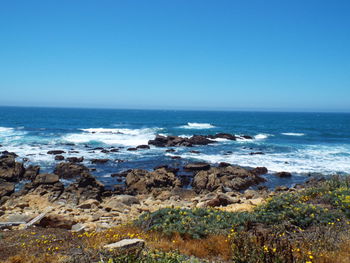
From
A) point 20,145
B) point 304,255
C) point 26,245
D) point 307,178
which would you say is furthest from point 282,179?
point 20,145

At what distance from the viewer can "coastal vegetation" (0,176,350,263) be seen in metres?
4.64

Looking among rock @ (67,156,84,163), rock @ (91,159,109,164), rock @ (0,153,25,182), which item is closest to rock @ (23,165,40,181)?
rock @ (0,153,25,182)

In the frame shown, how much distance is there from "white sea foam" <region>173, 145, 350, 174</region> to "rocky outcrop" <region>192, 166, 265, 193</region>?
340 centimetres

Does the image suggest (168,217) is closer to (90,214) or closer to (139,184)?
(90,214)

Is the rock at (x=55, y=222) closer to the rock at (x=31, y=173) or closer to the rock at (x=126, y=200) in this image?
the rock at (x=126, y=200)

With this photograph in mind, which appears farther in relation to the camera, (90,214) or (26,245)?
(90,214)

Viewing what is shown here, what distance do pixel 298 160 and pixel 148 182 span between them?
15.6 metres

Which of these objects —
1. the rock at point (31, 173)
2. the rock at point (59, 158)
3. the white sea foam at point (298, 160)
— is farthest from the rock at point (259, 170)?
the rock at point (59, 158)

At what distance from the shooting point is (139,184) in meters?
18.6

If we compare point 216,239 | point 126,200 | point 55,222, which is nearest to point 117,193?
point 126,200

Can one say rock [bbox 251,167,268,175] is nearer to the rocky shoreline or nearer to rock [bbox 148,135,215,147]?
the rocky shoreline

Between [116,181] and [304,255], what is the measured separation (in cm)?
1703

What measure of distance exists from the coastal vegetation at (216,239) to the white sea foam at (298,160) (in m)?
15.5

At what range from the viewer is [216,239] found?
234 inches
